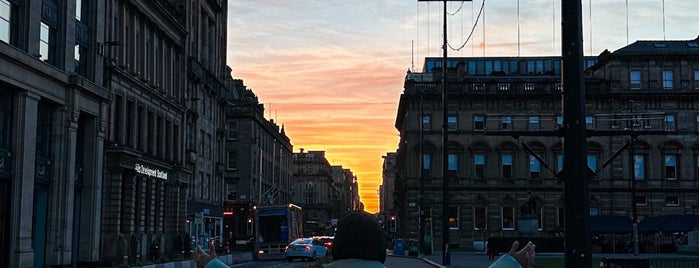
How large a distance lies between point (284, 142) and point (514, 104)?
2019 inches

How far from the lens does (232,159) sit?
9288 cm

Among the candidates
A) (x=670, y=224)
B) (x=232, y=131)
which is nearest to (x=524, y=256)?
(x=670, y=224)

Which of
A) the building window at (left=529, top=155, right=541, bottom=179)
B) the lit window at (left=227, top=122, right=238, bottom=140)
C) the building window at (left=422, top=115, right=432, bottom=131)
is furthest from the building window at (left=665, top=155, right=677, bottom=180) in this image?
the lit window at (left=227, top=122, right=238, bottom=140)

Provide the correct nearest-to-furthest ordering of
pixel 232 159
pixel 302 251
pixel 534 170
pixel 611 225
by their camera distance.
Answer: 1. pixel 302 251
2. pixel 611 225
3. pixel 534 170
4. pixel 232 159

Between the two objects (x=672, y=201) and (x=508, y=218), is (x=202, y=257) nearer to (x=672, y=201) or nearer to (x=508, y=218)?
(x=508, y=218)

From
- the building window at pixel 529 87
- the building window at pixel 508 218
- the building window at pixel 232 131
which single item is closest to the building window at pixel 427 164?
the building window at pixel 508 218

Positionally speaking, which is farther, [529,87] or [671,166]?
[529,87]

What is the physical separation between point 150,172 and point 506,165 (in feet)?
131

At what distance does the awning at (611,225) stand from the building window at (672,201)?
2505cm

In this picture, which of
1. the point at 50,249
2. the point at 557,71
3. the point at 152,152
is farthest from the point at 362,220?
the point at 557,71

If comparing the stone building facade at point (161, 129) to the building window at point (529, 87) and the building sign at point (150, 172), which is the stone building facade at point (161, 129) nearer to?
the building sign at point (150, 172)

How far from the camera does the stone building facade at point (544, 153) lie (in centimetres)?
7919

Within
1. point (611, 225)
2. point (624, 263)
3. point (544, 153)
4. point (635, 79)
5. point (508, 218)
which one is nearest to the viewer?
point (624, 263)

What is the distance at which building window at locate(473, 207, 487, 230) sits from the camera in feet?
264
